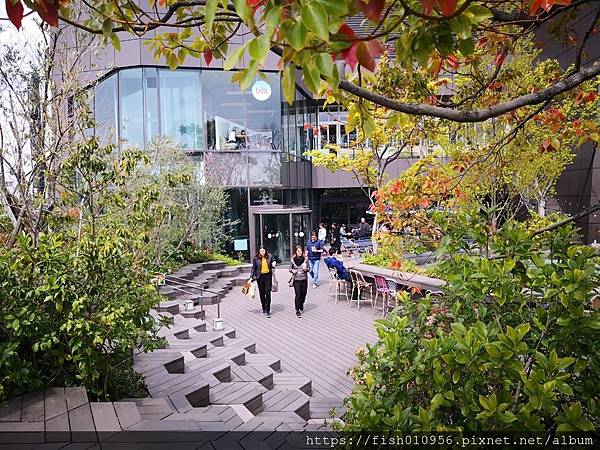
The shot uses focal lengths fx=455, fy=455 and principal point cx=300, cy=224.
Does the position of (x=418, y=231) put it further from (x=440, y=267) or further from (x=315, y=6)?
(x=315, y=6)

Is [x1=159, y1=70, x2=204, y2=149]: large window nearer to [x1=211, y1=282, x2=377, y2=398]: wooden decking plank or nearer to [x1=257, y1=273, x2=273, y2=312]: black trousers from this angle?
[x1=211, y1=282, x2=377, y2=398]: wooden decking plank

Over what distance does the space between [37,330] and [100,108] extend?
14.5 metres

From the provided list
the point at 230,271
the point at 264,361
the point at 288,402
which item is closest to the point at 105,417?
the point at 288,402

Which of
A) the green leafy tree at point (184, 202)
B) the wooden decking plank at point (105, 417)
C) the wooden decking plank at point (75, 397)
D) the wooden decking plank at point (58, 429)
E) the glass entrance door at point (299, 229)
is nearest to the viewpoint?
the wooden decking plank at point (58, 429)

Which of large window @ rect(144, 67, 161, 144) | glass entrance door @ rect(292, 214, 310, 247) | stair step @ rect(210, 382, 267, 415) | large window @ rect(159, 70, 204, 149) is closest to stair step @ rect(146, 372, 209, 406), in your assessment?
stair step @ rect(210, 382, 267, 415)

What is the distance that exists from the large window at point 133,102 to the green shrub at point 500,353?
16.9 meters

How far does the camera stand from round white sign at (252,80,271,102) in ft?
60.6

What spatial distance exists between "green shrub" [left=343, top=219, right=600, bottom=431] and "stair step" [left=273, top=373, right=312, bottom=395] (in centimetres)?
354

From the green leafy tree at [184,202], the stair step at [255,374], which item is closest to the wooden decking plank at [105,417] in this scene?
the stair step at [255,374]

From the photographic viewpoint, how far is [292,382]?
6.08m

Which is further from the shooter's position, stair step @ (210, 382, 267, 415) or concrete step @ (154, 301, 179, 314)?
concrete step @ (154, 301, 179, 314)

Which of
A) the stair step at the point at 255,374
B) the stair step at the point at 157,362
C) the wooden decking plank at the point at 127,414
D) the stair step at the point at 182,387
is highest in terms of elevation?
the wooden decking plank at the point at 127,414

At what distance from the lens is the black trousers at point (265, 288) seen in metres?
10.5

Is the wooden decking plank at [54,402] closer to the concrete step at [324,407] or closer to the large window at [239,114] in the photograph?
the concrete step at [324,407]
